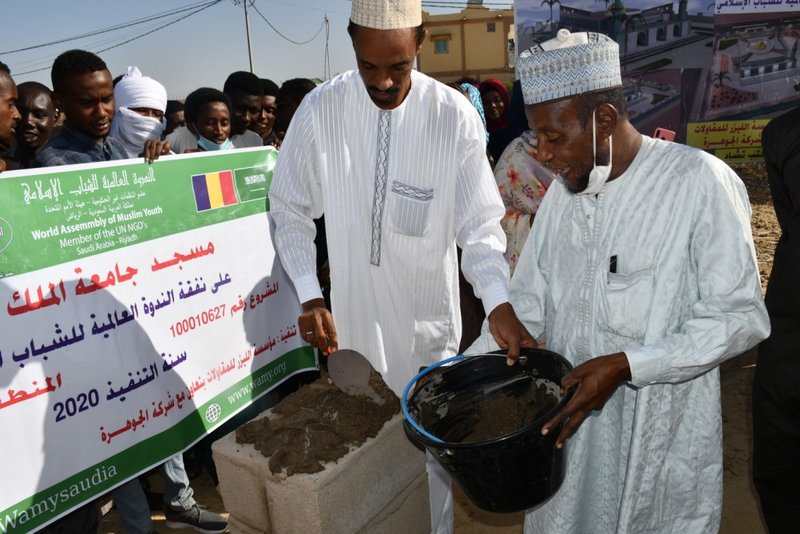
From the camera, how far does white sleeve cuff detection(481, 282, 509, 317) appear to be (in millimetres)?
2115

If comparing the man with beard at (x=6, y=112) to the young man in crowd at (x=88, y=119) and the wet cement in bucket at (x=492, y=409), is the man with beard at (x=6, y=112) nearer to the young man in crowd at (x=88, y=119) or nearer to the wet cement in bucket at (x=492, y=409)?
the young man in crowd at (x=88, y=119)

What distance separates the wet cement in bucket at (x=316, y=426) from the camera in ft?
6.72

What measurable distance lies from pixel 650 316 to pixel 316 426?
3.93ft

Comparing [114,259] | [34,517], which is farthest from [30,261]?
[34,517]

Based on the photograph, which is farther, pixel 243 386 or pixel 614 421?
pixel 243 386

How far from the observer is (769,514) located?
2.51 meters

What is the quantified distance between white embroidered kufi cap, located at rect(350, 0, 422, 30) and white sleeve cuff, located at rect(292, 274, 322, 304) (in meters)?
0.99

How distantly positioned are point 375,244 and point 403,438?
0.77 metres

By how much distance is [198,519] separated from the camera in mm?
3240

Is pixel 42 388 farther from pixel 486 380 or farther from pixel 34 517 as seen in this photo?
pixel 486 380

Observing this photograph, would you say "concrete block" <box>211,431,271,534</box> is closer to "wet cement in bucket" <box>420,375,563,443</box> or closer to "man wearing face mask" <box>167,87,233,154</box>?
"wet cement in bucket" <box>420,375,563,443</box>

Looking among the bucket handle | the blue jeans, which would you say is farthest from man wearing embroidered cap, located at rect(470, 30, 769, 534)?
the blue jeans

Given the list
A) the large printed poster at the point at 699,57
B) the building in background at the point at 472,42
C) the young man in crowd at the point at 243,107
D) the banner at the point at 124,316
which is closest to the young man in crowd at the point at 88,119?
the banner at the point at 124,316

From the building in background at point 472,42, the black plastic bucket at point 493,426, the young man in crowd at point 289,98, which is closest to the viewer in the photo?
the black plastic bucket at point 493,426
